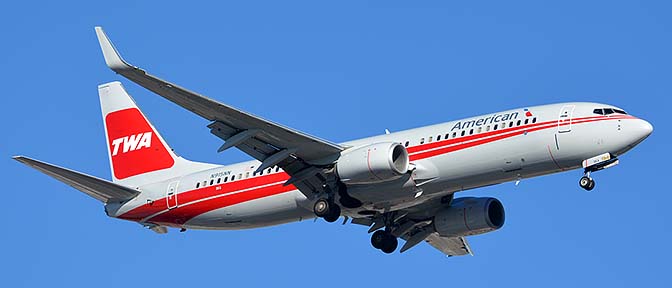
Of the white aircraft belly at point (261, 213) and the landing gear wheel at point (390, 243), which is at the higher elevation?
the landing gear wheel at point (390, 243)

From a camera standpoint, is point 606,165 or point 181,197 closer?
point 606,165

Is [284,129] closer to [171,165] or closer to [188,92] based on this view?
[188,92]

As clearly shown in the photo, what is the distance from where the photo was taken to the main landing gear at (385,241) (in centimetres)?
5444

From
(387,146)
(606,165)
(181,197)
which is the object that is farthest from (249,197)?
(606,165)

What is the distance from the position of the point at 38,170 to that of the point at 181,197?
6652 millimetres

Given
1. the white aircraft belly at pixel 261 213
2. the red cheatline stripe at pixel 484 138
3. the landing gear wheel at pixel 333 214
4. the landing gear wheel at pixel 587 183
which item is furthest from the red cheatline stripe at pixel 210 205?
the landing gear wheel at pixel 587 183

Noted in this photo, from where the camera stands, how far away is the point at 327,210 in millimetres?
50000

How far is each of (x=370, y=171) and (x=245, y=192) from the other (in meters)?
6.29

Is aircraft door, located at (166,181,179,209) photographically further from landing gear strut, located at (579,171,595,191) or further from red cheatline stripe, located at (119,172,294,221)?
landing gear strut, located at (579,171,595,191)

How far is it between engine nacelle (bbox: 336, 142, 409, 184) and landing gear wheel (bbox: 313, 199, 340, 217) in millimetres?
1384

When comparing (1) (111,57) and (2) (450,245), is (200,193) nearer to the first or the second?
(1) (111,57)

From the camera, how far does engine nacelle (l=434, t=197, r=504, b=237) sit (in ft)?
176

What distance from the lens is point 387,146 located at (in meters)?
48.3

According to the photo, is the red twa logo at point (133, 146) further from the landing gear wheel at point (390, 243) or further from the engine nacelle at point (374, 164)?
the engine nacelle at point (374, 164)
